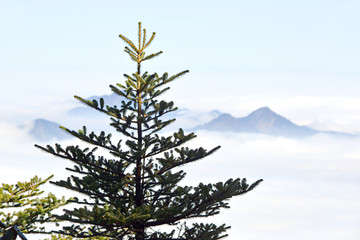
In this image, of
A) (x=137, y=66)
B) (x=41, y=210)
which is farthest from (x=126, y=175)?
(x=41, y=210)

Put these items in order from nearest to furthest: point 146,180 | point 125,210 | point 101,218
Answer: point 101,218 < point 125,210 < point 146,180

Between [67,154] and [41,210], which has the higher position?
[67,154]

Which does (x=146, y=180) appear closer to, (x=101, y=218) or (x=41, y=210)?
(x=101, y=218)

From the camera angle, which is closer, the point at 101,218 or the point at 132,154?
the point at 101,218

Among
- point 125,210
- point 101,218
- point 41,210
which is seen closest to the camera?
point 101,218

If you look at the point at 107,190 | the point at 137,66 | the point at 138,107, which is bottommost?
the point at 107,190

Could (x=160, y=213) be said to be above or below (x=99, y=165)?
below

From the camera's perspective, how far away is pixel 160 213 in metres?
11.9

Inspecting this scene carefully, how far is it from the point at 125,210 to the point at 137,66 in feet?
13.3

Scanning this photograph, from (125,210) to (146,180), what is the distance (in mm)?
1215

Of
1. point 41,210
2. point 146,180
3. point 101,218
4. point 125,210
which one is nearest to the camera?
point 101,218

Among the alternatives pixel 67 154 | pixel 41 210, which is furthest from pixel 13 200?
pixel 67 154

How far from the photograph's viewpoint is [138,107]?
13.0 meters

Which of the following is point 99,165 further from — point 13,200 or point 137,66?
point 13,200
